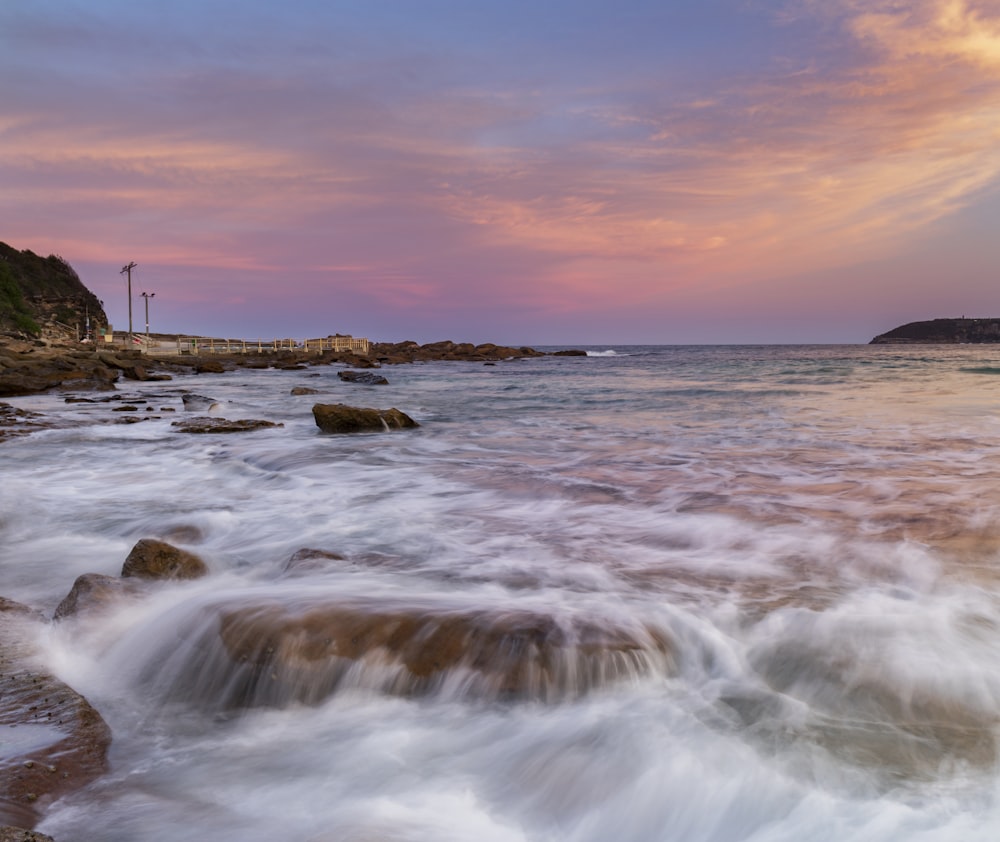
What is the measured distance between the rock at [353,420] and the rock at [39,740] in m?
8.85

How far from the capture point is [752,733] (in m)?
2.82

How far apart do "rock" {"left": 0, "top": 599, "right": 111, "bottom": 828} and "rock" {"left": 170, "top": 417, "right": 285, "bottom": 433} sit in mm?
9113

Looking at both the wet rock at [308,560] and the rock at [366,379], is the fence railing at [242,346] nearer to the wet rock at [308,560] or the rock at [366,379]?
the rock at [366,379]

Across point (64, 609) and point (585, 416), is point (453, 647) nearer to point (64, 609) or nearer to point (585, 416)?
point (64, 609)

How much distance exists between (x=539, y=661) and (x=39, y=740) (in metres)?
2.01

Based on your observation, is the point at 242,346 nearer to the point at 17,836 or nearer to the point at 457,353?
the point at 457,353

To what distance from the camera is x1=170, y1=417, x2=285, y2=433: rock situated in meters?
11.8

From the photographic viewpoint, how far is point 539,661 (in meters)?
3.14

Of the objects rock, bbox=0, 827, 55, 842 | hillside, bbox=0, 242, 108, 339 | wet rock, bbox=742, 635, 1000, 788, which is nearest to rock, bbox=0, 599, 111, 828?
rock, bbox=0, 827, 55, 842

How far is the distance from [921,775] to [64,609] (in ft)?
13.7

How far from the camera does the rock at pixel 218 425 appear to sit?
1181 cm

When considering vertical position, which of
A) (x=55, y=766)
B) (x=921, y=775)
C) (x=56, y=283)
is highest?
(x=56, y=283)

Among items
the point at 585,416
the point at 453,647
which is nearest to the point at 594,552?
the point at 453,647

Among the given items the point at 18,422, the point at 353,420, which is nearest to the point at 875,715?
the point at 353,420
